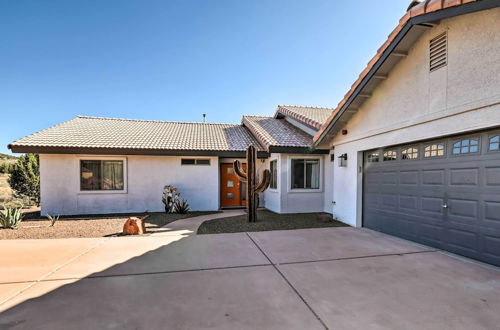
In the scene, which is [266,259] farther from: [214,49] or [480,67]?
[214,49]

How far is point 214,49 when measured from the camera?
11266 millimetres

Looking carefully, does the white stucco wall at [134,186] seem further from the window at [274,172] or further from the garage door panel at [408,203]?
the garage door panel at [408,203]

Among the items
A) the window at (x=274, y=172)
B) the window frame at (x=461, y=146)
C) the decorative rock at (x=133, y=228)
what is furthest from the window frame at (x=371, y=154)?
the decorative rock at (x=133, y=228)

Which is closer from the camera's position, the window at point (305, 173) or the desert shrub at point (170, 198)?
the window at point (305, 173)

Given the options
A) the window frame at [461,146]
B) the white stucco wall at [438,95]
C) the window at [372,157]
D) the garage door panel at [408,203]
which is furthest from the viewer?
the window at [372,157]

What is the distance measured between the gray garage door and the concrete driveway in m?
0.53

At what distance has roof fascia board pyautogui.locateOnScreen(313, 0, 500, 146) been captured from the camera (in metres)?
4.09

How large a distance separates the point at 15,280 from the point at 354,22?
12.0 m

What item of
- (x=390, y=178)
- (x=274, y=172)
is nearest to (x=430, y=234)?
(x=390, y=178)

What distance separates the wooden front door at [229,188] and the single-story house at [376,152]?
0.06m

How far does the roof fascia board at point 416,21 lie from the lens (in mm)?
4090

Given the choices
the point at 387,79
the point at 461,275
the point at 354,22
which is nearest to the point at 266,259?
the point at 461,275

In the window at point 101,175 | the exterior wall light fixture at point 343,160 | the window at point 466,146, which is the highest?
the window at point 466,146

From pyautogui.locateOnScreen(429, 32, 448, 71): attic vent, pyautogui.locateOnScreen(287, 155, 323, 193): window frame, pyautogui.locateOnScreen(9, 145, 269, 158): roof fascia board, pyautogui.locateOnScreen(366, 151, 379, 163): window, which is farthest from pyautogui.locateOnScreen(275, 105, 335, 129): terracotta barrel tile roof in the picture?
pyautogui.locateOnScreen(429, 32, 448, 71): attic vent
